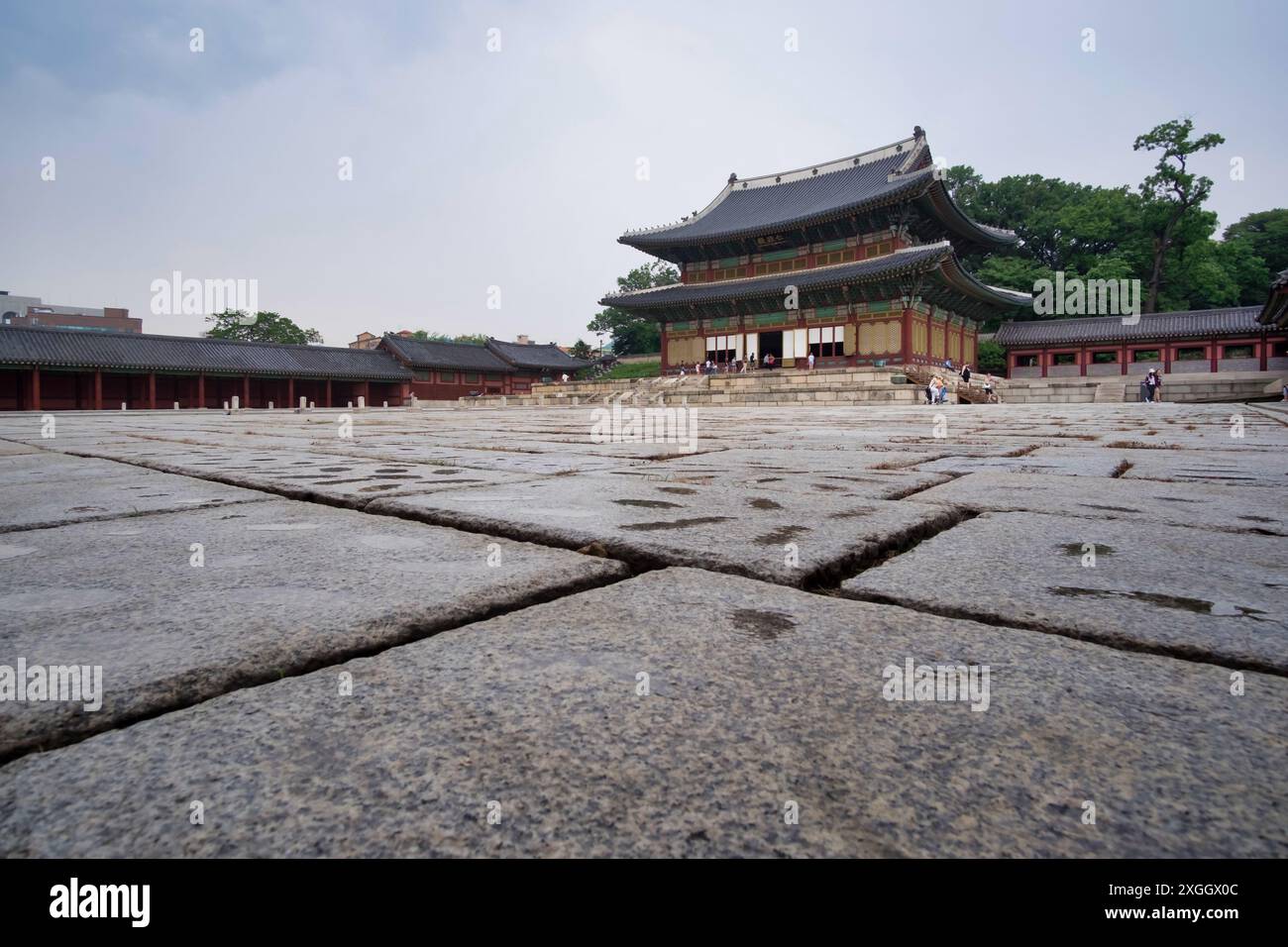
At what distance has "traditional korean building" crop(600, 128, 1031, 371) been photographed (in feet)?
72.8

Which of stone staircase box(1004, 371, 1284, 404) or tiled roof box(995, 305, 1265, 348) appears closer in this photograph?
stone staircase box(1004, 371, 1284, 404)

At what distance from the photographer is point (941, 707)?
25.5 inches

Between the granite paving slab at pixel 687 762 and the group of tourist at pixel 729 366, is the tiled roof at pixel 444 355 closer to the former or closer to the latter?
the group of tourist at pixel 729 366

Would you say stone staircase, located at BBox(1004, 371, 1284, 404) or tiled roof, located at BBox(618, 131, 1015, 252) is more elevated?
tiled roof, located at BBox(618, 131, 1015, 252)

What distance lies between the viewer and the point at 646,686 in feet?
2.27

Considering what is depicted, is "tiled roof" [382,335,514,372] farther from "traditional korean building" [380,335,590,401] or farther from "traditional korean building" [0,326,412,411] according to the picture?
"traditional korean building" [0,326,412,411]

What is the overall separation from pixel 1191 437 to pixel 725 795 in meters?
5.51

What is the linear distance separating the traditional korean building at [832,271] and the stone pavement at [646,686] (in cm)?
2134

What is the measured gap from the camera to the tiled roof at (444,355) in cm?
3325

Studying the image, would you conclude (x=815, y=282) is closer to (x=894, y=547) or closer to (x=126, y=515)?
(x=894, y=547)

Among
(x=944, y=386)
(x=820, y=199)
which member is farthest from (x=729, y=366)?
(x=944, y=386)

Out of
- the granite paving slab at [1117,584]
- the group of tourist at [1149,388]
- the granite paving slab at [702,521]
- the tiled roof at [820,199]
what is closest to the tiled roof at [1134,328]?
the tiled roof at [820,199]

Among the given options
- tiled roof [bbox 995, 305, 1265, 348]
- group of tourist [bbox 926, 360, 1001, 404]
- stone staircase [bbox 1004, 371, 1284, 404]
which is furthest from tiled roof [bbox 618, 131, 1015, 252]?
stone staircase [bbox 1004, 371, 1284, 404]

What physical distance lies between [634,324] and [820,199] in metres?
19.6
